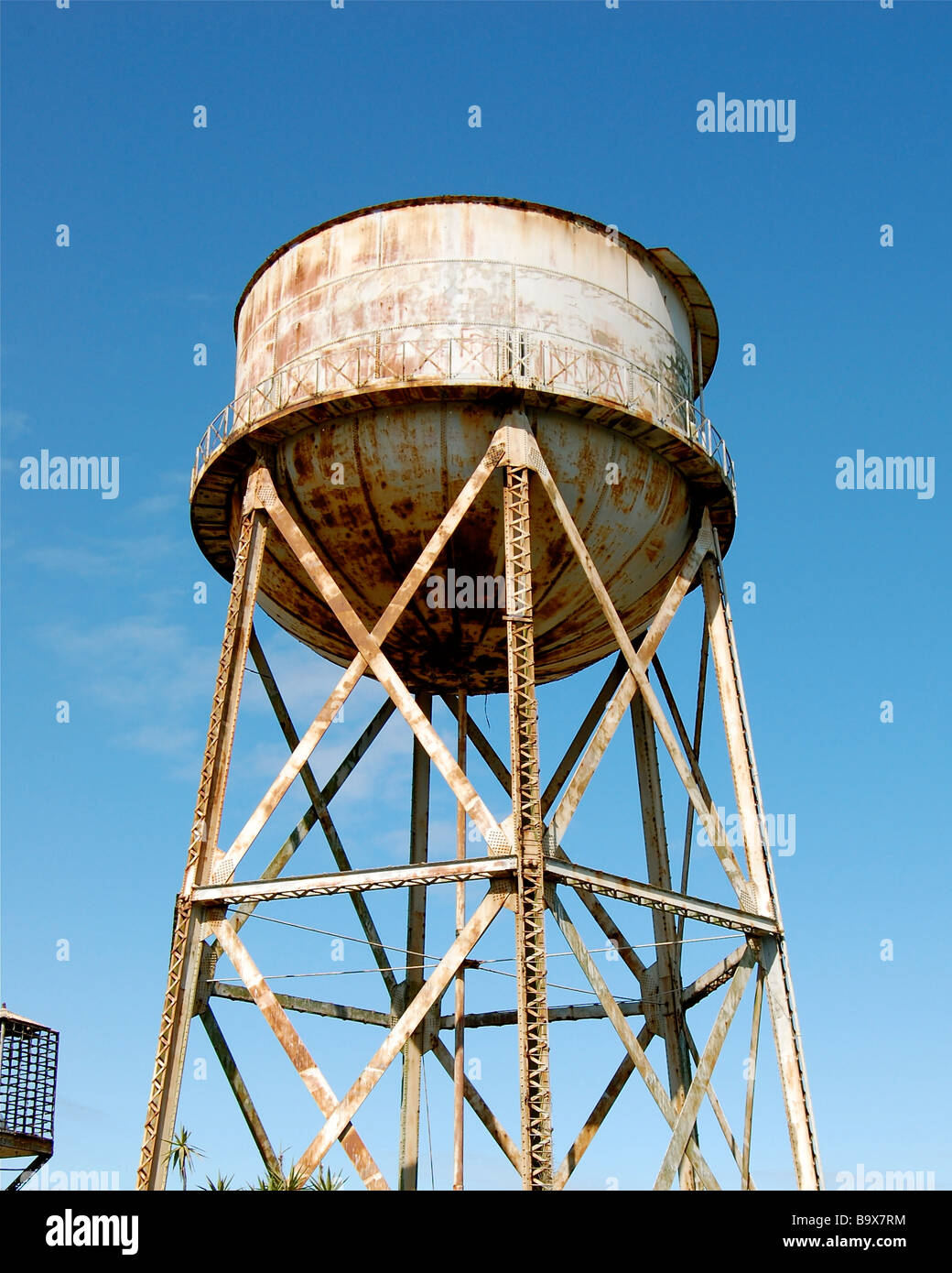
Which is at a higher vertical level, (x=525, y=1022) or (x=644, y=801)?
(x=644, y=801)

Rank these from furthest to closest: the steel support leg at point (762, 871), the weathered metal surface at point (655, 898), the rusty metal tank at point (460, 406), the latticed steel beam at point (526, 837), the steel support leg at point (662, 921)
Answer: the steel support leg at point (662, 921) < the rusty metal tank at point (460, 406) < the steel support leg at point (762, 871) < the weathered metal surface at point (655, 898) < the latticed steel beam at point (526, 837)

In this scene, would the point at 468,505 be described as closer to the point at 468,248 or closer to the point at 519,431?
the point at 519,431

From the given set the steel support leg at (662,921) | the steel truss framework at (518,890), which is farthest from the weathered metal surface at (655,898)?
the steel support leg at (662,921)

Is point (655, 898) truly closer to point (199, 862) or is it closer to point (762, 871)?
point (762, 871)

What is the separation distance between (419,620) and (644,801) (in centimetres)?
479

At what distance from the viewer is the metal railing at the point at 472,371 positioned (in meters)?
20.2

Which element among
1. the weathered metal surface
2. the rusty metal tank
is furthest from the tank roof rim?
the weathered metal surface

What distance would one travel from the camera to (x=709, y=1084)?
2016 cm

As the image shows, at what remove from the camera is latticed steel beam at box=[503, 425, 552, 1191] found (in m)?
16.7

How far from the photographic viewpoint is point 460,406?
20.3 m

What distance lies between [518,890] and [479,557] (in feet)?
17.8

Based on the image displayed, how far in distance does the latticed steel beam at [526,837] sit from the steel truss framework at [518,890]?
0.07 ft

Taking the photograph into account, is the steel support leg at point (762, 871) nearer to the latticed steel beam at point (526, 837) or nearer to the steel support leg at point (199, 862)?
the latticed steel beam at point (526, 837)
